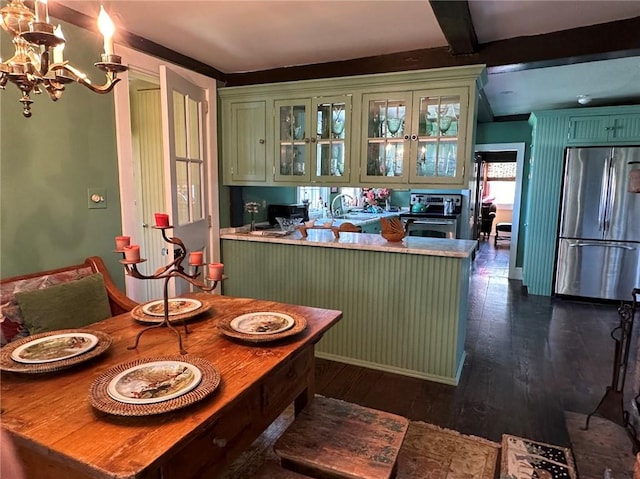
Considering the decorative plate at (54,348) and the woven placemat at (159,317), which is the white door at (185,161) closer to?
the woven placemat at (159,317)

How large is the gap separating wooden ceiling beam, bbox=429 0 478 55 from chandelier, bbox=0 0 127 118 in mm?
1398

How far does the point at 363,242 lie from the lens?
292 cm

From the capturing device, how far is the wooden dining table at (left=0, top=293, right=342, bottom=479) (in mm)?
889

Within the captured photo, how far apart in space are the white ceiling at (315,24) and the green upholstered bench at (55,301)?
57.9 inches

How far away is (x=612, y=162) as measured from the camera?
14.1 feet

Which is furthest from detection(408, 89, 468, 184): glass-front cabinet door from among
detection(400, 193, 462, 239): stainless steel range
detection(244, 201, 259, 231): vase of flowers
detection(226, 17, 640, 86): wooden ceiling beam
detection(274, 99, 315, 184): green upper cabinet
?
detection(400, 193, 462, 239): stainless steel range

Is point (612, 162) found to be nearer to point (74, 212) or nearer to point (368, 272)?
point (368, 272)

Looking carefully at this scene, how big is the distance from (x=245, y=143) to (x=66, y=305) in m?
1.87

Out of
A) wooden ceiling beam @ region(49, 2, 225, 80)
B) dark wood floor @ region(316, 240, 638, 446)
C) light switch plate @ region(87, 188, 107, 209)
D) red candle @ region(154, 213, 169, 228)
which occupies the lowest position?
dark wood floor @ region(316, 240, 638, 446)

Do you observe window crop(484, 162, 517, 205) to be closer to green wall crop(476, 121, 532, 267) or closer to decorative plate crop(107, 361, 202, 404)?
green wall crop(476, 121, 532, 267)

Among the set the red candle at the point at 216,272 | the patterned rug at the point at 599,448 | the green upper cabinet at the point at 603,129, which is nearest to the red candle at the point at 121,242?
the red candle at the point at 216,272

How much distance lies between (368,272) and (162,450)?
2.14 meters

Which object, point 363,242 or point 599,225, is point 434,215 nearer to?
point 599,225

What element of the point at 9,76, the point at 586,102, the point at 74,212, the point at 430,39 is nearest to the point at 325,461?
the point at 9,76
